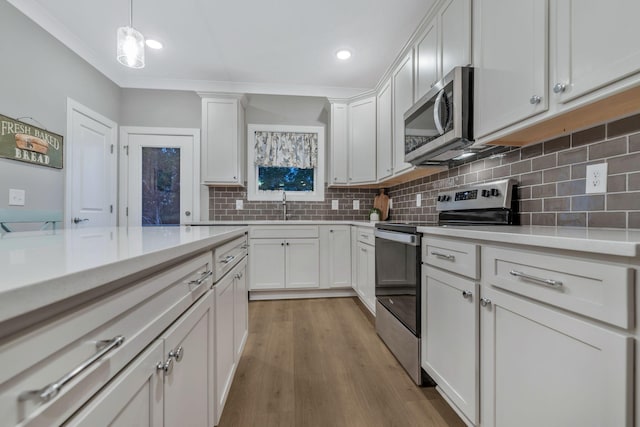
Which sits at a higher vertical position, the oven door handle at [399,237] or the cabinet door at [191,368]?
the oven door handle at [399,237]

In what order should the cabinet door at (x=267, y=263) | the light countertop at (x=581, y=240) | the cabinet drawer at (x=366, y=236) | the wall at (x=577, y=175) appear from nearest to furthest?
the light countertop at (x=581, y=240) < the wall at (x=577, y=175) < the cabinet drawer at (x=366, y=236) < the cabinet door at (x=267, y=263)

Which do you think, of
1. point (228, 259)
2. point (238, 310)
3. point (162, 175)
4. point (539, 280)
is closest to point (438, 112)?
point (539, 280)

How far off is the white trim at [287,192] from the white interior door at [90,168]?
1.55 meters

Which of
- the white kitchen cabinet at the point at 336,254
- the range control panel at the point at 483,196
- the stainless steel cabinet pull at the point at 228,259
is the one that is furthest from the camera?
the white kitchen cabinet at the point at 336,254

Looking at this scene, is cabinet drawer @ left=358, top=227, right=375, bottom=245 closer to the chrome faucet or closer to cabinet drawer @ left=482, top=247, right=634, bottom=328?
the chrome faucet

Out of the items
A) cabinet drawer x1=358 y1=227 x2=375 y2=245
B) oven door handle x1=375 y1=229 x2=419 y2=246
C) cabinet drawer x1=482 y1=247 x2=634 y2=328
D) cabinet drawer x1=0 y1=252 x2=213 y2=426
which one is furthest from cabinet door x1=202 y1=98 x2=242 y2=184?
cabinet drawer x1=482 y1=247 x2=634 y2=328

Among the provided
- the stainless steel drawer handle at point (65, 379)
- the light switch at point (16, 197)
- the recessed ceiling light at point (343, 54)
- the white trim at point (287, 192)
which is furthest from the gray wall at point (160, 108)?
the stainless steel drawer handle at point (65, 379)

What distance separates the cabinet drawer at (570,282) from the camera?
2.08 feet

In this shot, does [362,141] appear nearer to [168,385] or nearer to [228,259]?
[228,259]

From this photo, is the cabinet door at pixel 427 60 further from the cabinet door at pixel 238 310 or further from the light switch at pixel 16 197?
the light switch at pixel 16 197

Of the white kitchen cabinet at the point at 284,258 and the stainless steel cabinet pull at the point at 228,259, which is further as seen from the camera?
the white kitchen cabinet at the point at 284,258

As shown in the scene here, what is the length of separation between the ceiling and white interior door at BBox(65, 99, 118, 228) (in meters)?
0.61

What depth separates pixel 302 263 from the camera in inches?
121

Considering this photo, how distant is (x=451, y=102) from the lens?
161 cm
